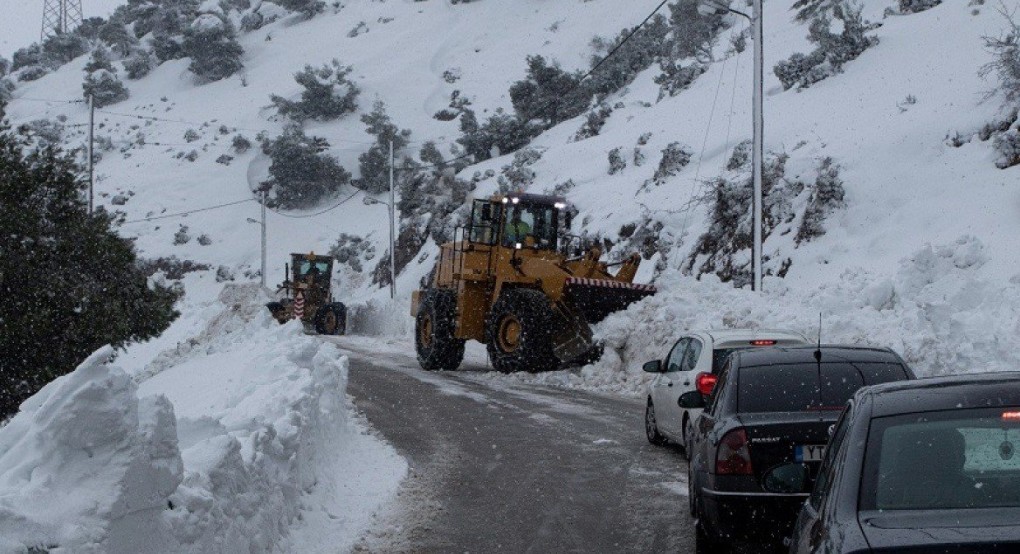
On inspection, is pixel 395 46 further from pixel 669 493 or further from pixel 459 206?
pixel 669 493

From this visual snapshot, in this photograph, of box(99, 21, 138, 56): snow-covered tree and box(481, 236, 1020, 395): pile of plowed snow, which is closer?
box(481, 236, 1020, 395): pile of plowed snow

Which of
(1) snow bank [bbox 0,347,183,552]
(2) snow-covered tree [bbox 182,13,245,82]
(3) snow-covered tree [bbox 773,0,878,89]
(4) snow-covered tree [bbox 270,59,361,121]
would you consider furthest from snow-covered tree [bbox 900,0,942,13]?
(2) snow-covered tree [bbox 182,13,245,82]

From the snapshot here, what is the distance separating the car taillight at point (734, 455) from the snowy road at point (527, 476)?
1.09 meters

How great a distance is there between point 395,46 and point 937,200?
253 ft

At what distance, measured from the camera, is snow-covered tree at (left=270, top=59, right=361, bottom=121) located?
81.3m

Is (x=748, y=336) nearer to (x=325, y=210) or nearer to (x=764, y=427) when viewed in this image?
(x=764, y=427)

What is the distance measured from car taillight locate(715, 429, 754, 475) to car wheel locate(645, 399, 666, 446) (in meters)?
5.56

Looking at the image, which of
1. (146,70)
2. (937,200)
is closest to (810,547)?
(937,200)

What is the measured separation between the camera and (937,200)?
21391 mm

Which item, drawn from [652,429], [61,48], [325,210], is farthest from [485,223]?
[61,48]

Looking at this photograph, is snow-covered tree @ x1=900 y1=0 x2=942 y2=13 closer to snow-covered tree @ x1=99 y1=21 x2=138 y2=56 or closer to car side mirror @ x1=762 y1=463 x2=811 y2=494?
car side mirror @ x1=762 y1=463 x2=811 y2=494

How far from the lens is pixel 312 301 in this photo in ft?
138

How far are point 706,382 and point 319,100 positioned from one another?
73752mm

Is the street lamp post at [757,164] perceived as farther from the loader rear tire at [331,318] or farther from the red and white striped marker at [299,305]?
the red and white striped marker at [299,305]
